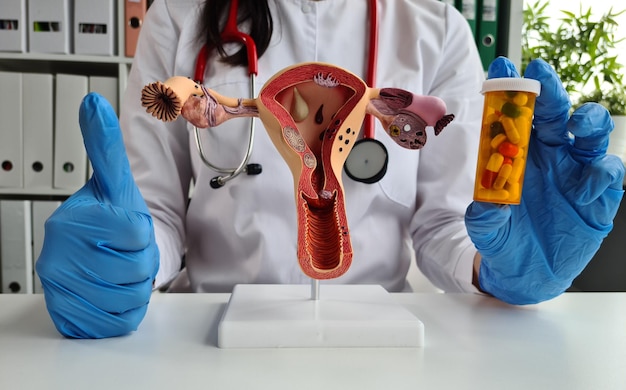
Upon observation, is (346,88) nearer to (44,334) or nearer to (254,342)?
(254,342)

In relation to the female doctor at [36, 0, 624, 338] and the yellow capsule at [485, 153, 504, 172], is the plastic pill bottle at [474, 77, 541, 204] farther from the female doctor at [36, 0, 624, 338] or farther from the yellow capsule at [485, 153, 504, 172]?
the female doctor at [36, 0, 624, 338]

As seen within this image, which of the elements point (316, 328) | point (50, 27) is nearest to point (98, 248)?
point (316, 328)

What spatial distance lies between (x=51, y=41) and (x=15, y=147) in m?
0.31

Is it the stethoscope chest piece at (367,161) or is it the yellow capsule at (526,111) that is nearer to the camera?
the yellow capsule at (526,111)

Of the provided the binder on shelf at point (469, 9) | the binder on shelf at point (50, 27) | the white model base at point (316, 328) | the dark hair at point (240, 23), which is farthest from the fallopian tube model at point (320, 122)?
the binder on shelf at point (50, 27)

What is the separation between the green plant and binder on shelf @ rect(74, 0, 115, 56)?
1.39 meters

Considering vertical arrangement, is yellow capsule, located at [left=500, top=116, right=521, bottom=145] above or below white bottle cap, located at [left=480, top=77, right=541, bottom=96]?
below

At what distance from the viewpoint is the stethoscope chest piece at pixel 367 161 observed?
803 mm

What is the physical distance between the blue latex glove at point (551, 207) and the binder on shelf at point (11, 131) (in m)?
1.37

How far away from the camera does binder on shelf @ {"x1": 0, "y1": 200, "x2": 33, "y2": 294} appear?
155 centimetres

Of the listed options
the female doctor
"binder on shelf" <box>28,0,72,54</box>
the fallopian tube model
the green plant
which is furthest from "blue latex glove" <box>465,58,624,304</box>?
the green plant

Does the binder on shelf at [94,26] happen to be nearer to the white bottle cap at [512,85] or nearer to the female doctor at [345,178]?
the female doctor at [345,178]

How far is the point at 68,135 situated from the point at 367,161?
106 cm

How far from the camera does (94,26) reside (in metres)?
1.55
